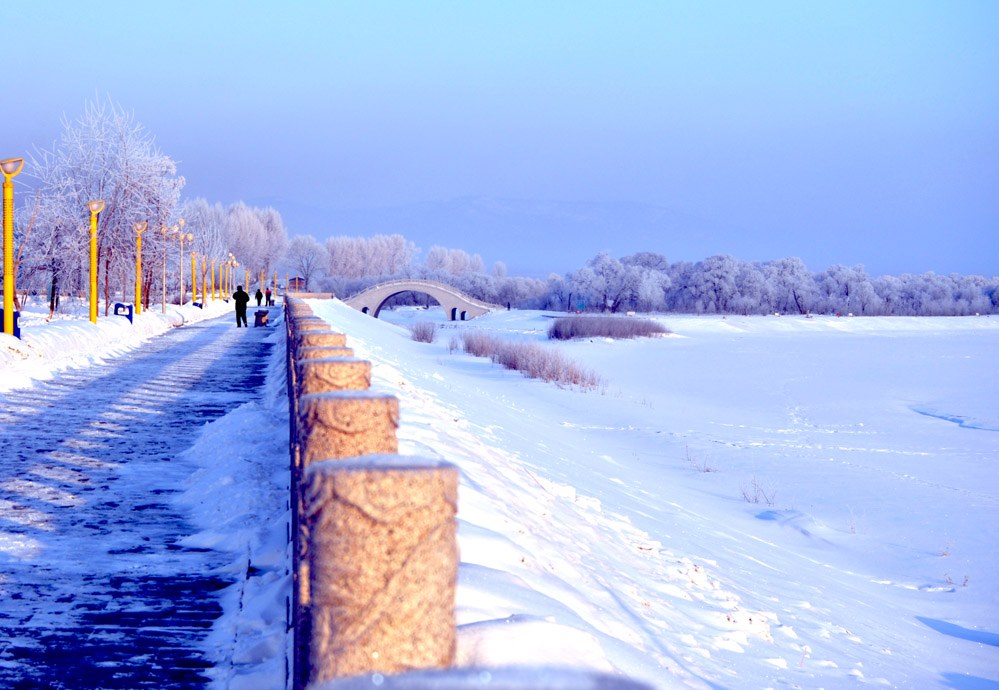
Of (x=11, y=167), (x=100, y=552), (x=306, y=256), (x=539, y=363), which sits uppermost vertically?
(x=306, y=256)

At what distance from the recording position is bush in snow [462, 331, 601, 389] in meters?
28.4

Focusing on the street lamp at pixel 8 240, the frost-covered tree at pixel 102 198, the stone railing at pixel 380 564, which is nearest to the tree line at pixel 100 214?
the frost-covered tree at pixel 102 198

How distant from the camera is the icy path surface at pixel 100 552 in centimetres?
385

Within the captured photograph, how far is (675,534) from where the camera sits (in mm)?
9172

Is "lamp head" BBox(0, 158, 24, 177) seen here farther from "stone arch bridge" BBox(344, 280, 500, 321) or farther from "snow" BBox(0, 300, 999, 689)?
"stone arch bridge" BBox(344, 280, 500, 321)

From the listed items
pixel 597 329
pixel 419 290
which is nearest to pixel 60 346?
pixel 597 329

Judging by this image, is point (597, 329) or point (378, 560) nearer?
point (378, 560)

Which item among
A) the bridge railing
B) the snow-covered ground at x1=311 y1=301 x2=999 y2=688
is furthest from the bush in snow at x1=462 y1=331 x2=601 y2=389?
the bridge railing

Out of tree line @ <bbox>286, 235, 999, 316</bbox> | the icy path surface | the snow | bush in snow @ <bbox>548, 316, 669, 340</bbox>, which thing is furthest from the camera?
tree line @ <bbox>286, 235, 999, 316</bbox>

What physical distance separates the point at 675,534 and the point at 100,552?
5744 mm

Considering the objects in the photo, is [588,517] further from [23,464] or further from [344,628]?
[344,628]

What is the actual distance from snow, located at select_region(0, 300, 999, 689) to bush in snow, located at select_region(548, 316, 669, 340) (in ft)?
111

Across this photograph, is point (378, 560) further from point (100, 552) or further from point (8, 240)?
point (8, 240)

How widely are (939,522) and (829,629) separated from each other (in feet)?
21.1
